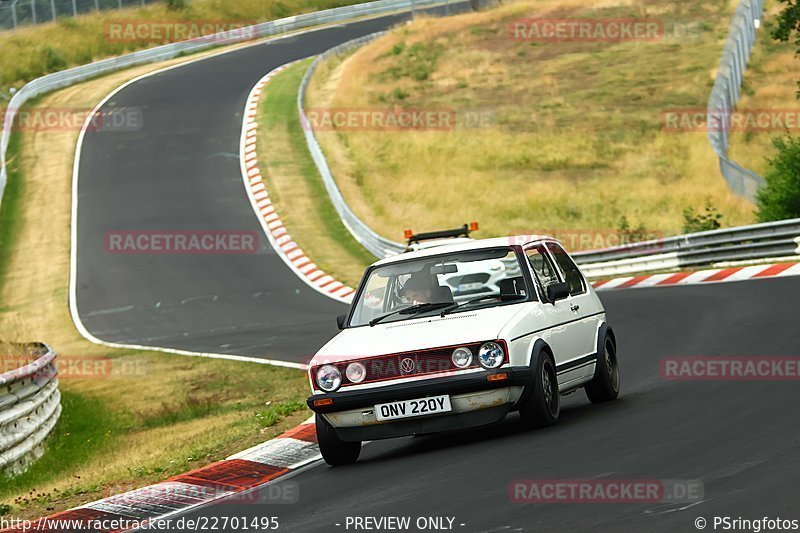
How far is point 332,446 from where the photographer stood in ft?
33.2

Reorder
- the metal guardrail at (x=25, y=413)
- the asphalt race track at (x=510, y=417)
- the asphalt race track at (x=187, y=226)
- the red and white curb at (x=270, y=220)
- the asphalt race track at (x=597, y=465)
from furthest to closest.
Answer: the red and white curb at (x=270, y=220), the asphalt race track at (x=187, y=226), the metal guardrail at (x=25, y=413), the asphalt race track at (x=510, y=417), the asphalt race track at (x=597, y=465)

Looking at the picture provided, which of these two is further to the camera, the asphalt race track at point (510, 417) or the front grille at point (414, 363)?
the front grille at point (414, 363)

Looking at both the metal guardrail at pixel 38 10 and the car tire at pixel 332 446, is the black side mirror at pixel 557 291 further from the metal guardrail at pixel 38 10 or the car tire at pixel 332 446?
the metal guardrail at pixel 38 10

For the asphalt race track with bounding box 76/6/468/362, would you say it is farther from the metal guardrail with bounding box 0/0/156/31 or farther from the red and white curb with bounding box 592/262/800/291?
the metal guardrail with bounding box 0/0/156/31

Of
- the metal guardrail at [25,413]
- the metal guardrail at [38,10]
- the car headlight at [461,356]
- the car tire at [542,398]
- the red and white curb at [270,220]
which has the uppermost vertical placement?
the metal guardrail at [38,10]

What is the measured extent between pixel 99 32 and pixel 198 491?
58.3 m

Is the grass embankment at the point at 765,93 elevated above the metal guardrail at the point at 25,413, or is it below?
below

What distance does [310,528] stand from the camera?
7609 millimetres

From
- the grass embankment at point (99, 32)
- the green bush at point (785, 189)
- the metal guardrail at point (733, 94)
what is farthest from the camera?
the grass embankment at point (99, 32)

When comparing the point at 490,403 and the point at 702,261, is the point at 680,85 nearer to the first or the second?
the point at 702,261

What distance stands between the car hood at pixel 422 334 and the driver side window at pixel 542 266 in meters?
0.78

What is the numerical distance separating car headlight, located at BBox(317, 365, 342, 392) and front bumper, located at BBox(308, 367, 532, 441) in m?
0.11

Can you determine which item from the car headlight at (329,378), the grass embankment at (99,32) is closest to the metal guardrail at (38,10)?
the grass embankment at (99,32)

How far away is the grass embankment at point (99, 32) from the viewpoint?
58500 mm
